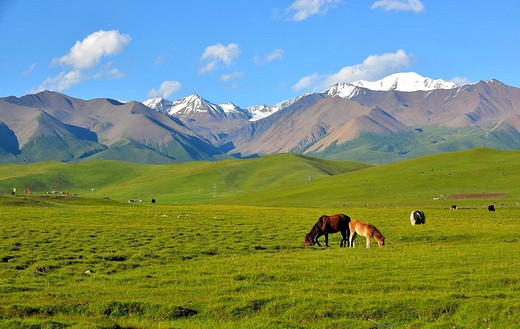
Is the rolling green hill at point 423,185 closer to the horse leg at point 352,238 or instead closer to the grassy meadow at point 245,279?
→ the grassy meadow at point 245,279

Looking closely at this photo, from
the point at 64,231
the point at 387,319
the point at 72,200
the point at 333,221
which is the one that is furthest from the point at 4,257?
the point at 72,200

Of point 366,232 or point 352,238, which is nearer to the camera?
point 366,232

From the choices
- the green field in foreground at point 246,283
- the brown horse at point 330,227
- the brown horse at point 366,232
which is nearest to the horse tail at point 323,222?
the brown horse at point 330,227

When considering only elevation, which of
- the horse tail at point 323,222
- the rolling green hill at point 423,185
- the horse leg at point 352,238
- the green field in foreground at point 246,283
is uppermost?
the rolling green hill at point 423,185

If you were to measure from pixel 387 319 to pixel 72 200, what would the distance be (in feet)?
329

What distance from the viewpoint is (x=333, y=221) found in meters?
41.3

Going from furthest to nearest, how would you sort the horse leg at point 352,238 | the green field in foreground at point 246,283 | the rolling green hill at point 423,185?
the rolling green hill at point 423,185 < the horse leg at point 352,238 < the green field in foreground at point 246,283

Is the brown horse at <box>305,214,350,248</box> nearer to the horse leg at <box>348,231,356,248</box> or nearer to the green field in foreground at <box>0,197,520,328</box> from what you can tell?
the horse leg at <box>348,231,356,248</box>

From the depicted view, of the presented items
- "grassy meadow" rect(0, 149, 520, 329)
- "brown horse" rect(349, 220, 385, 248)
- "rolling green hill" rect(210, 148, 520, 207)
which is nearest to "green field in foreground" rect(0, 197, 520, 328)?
"grassy meadow" rect(0, 149, 520, 329)

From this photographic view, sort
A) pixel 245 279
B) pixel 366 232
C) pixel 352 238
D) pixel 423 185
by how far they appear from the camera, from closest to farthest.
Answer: pixel 245 279 < pixel 366 232 < pixel 352 238 < pixel 423 185

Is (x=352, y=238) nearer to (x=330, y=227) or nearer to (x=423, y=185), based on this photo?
(x=330, y=227)

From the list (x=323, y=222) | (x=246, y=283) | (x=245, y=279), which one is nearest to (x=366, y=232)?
(x=323, y=222)

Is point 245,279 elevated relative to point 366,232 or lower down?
lower down

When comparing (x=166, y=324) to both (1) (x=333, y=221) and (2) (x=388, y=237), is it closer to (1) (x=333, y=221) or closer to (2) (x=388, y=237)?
(1) (x=333, y=221)
